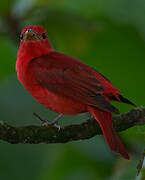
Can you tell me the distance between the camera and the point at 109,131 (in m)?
3.11

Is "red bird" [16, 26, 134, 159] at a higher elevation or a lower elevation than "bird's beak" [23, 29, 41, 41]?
lower

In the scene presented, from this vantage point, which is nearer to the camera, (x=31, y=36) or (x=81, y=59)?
(x=81, y=59)

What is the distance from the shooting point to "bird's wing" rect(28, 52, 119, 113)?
131 inches

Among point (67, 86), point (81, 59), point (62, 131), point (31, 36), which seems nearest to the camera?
point (62, 131)

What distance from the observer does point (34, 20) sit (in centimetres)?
400

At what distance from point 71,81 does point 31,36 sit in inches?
29.8

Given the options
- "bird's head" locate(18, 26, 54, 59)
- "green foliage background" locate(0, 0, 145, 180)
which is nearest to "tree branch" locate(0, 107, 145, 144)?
"green foliage background" locate(0, 0, 145, 180)

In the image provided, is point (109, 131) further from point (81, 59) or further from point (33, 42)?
point (33, 42)

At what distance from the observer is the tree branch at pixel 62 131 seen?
288cm

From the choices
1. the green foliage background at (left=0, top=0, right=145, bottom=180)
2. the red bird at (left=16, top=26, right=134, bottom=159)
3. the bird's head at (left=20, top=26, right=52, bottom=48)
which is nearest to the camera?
the red bird at (left=16, top=26, right=134, bottom=159)

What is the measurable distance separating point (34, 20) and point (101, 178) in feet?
4.64

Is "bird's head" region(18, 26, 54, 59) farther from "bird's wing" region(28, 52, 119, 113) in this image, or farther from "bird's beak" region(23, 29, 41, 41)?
"bird's wing" region(28, 52, 119, 113)

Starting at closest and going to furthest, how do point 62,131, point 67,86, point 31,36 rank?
point 62,131
point 67,86
point 31,36

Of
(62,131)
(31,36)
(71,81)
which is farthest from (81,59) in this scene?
(62,131)
